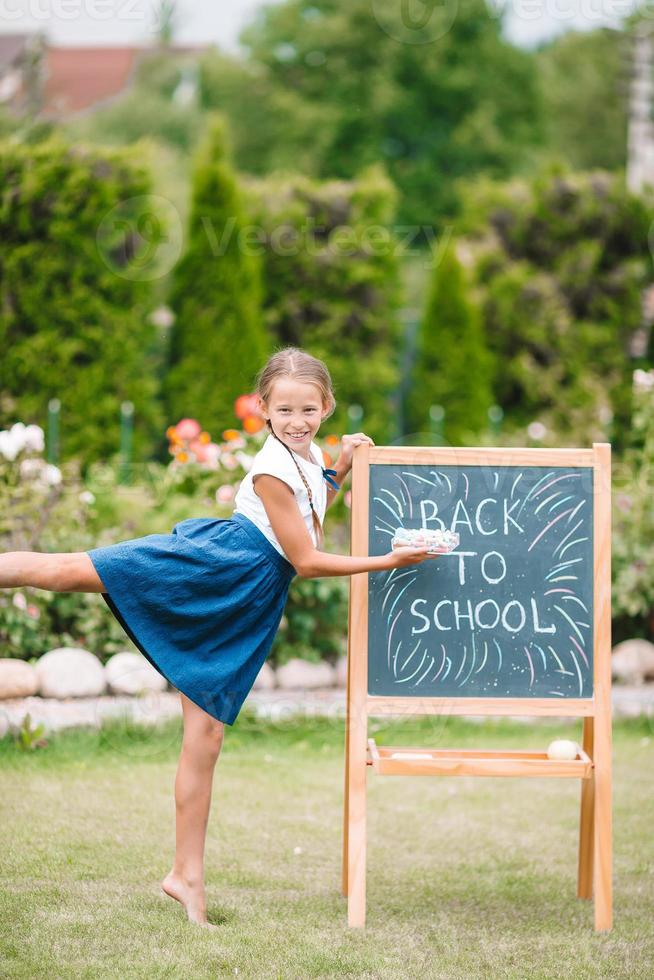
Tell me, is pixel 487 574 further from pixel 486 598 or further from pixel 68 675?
pixel 68 675

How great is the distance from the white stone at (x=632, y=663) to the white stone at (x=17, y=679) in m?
3.05

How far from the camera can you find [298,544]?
3.00 m

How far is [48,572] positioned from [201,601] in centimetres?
41

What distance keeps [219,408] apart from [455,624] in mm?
7345

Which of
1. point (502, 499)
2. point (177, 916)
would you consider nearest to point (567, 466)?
point (502, 499)

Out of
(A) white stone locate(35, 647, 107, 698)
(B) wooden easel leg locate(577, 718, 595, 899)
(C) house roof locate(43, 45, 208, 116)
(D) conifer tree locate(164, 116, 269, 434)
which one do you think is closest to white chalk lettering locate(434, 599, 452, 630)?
(B) wooden easel leg locate(577, 718, 595, 899)

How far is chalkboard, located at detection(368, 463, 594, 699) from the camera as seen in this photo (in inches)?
126

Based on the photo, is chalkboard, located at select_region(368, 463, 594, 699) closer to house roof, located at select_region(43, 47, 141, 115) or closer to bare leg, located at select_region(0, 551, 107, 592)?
bare leg, located at select_region(0, 551, 107, 592)

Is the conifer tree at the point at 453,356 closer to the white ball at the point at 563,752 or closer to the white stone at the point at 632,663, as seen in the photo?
the white stone at the point at 632,663

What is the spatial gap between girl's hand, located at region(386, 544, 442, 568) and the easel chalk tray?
162mm

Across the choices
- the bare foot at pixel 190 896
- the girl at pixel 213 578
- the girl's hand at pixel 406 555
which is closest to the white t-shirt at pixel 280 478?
the girl at pixel 213 578

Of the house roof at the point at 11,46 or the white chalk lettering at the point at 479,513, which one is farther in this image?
the house roof at the point at 11,46

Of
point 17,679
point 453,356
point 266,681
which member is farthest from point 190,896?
point 453,356

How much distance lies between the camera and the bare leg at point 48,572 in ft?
9.73
